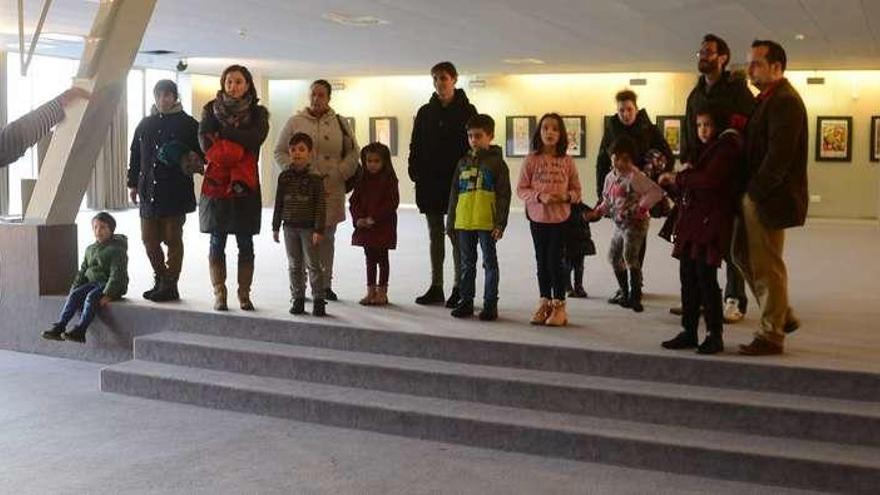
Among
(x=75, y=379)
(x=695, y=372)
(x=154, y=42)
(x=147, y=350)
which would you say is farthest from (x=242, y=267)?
(x=154, y=42)

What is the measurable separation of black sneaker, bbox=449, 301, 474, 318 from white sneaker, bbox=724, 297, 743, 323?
5.53 ft

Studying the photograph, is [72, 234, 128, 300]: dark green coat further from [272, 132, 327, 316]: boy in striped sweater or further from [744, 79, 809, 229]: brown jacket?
[744, 79, 809, 229]: brown jacket

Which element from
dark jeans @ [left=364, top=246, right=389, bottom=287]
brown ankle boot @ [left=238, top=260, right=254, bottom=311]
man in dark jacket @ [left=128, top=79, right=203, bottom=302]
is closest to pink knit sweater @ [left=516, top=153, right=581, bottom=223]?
dark jeans @ [left=364, top=246, right=389, bottom=287]

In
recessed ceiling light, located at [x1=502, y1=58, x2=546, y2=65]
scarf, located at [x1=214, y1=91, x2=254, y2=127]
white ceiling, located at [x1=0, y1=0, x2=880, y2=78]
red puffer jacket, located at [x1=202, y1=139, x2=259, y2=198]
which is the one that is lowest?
red puffer jacket, located at [x1=202, y1=139, x2=259, y2=198]

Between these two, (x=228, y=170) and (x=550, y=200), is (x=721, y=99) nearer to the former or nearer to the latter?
(x=550, y=200)

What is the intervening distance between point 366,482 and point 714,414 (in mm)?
1815

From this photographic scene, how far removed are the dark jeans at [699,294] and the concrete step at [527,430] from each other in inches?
29.7

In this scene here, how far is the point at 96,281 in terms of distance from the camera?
703cm

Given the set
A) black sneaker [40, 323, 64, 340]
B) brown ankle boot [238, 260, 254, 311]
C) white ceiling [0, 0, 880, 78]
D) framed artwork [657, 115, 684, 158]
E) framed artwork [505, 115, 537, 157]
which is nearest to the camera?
brown ankle boot [238, 260, 254, 311]

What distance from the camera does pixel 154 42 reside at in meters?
15.5

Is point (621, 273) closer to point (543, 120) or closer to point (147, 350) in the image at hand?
Result: point (543, 120)

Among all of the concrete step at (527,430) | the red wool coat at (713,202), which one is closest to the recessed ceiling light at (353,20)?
the concrete step at (527,430)

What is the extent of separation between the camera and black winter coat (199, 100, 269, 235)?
6.58 metres

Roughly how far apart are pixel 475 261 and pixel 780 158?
2.16m
